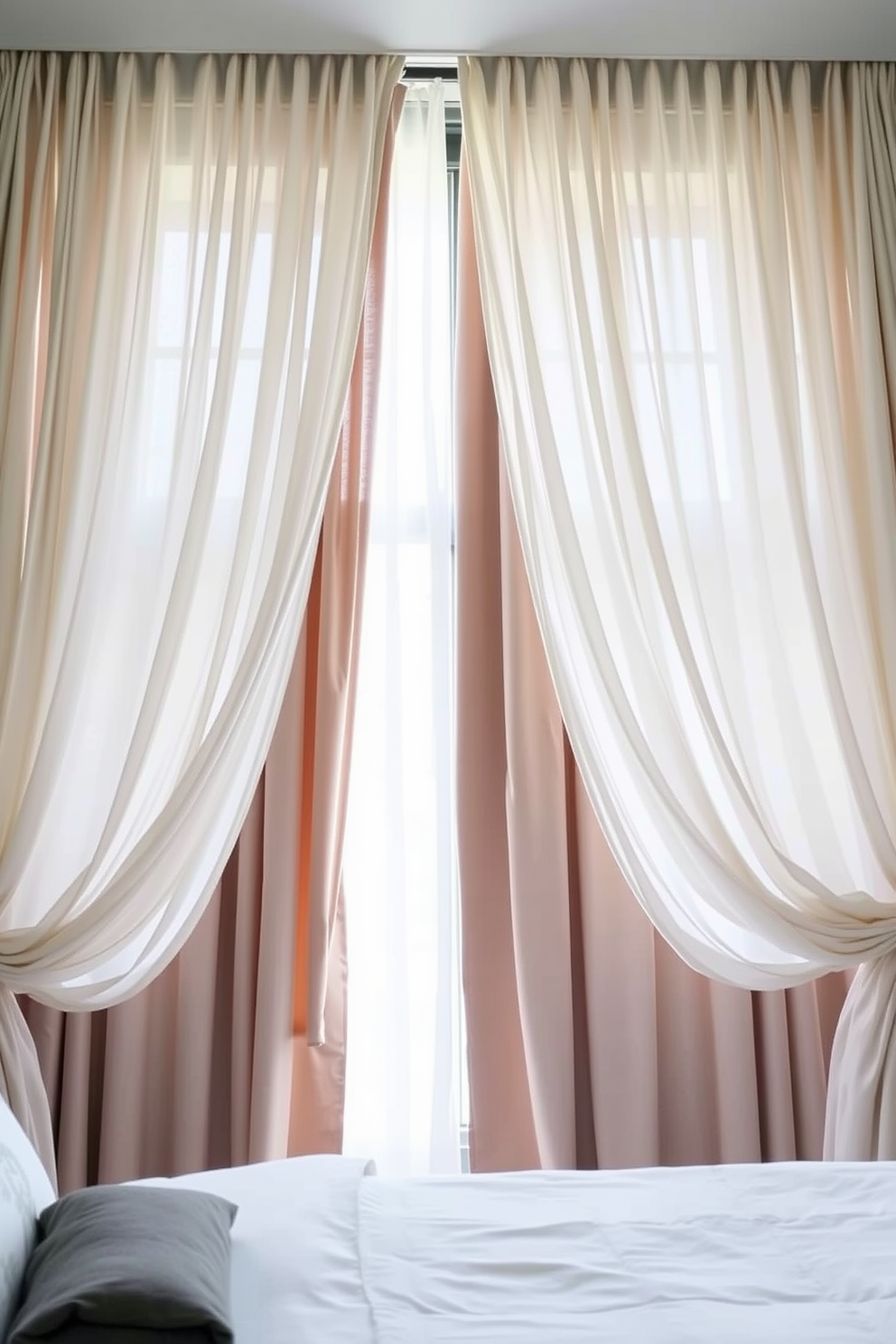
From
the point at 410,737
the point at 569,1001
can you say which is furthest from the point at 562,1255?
the point at 410,737

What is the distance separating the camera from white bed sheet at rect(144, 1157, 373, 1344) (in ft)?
3.99

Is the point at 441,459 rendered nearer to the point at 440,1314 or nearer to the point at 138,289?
the point at 138,289

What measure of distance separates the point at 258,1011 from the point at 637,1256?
114cm

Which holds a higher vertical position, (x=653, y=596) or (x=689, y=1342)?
(x=653, y=596)

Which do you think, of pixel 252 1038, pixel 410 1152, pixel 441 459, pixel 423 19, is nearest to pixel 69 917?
pixel 252 1038

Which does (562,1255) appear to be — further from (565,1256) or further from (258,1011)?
(258,1011)

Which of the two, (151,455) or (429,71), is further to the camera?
(429,71)

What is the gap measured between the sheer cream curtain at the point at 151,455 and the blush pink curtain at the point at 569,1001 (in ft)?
1.64

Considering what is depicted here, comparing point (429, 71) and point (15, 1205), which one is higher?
point (429, 71)

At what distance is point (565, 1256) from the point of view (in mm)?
1413

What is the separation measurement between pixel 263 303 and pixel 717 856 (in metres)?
1.50

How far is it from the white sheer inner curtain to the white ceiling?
7.6 inches

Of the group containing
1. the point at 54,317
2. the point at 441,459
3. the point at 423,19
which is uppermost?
the point at 423,19

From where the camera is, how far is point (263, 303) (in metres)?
2.53
